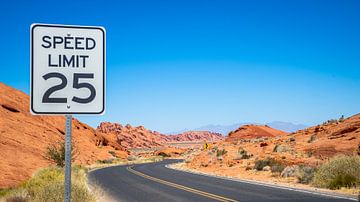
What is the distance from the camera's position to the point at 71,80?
13.2 feet

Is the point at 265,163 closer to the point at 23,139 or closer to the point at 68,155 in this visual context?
the point at 23,139

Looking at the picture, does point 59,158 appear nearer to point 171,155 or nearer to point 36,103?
point 36,103

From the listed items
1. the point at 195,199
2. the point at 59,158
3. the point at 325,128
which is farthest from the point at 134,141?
the point at 195,199

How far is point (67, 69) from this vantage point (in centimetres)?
403

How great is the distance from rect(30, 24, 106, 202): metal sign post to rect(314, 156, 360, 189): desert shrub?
16729 millimetres

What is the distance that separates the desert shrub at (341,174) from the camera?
18.4 meters

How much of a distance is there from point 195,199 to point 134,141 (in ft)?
432

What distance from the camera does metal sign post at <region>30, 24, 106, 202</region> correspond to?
3961mm

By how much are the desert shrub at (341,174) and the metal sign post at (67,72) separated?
54.9 ft

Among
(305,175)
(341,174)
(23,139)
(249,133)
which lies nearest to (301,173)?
(305,175)

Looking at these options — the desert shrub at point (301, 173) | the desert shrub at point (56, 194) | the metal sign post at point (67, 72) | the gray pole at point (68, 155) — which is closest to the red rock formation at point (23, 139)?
the desert shrub at point (56, 194)

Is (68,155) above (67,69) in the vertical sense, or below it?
below

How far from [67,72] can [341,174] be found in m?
17.3

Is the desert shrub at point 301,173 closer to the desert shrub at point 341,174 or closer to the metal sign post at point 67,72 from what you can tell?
the desert shrub at point 341,174
